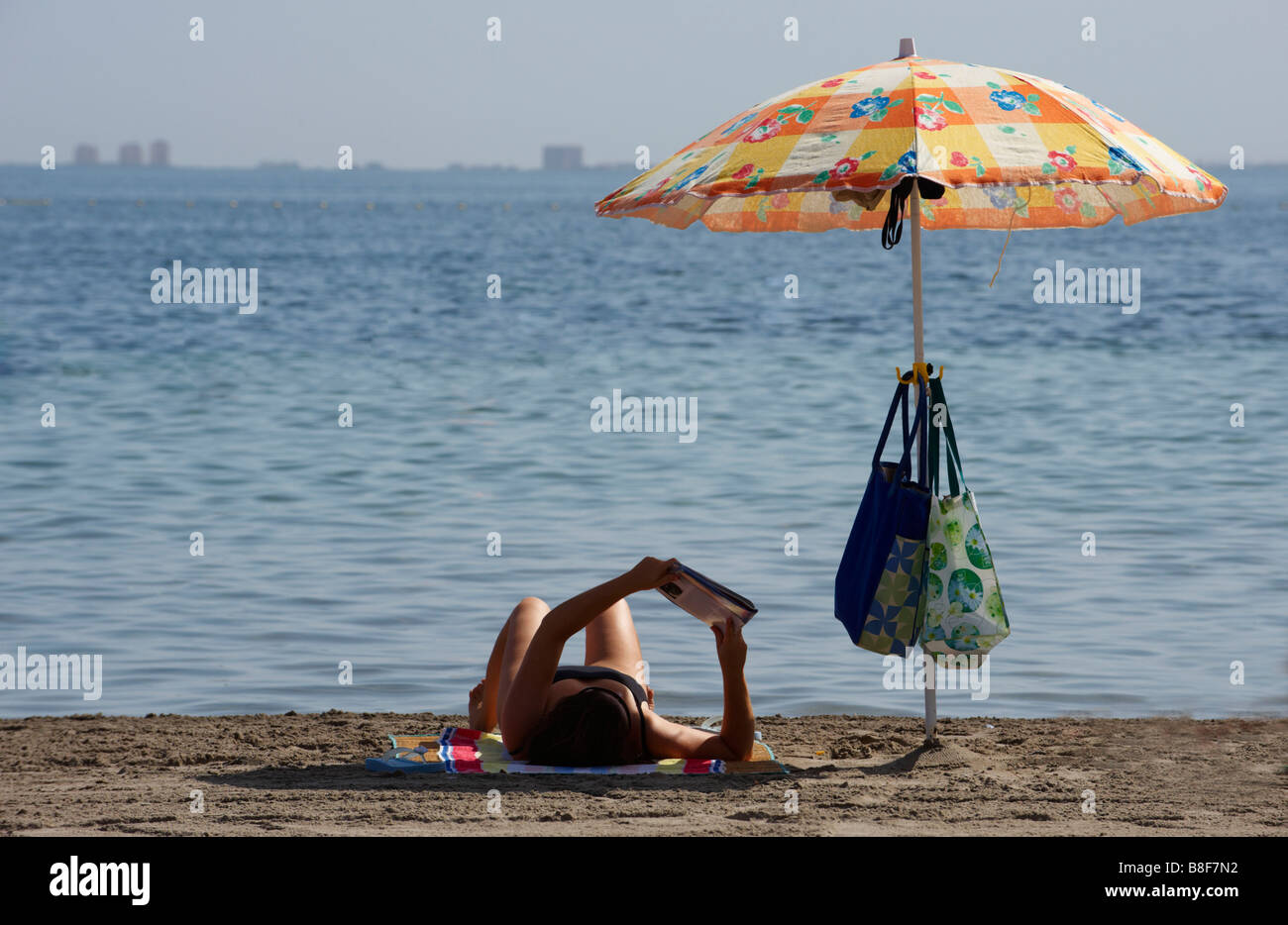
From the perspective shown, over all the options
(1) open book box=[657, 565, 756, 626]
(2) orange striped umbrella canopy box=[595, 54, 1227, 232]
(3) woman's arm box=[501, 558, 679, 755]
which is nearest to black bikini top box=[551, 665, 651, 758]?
(3) woman's arm box=[501, 558, 679, 755]

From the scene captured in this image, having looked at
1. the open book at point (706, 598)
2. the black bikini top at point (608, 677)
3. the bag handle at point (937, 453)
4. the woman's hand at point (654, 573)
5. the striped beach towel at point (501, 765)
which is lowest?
the striped beach towel at point (501, 765)

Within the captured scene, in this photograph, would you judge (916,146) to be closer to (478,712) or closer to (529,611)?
(529,611)

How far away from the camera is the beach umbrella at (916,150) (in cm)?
463

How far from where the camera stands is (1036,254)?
4569cm

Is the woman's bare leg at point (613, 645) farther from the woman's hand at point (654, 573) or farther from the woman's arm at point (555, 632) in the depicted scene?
the woman's hand at point (654, 573)

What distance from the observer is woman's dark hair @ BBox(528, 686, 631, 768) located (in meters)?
5.04

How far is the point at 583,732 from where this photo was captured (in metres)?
5.04

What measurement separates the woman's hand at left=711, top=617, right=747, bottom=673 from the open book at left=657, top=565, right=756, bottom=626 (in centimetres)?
3

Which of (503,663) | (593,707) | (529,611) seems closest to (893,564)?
(593,707)

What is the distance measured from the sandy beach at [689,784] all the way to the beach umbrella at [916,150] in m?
0.51

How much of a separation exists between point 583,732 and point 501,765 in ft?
1.00

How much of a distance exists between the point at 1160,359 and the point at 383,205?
268 feet

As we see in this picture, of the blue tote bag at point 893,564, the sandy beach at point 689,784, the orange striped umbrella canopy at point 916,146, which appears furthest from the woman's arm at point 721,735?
the orange striped umbrella canopy at point 916,146
